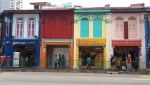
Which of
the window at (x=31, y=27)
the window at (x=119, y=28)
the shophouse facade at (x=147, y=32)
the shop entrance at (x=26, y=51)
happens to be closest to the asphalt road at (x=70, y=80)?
the shophouse facade at (x=147, y=32)

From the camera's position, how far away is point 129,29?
30.0 m

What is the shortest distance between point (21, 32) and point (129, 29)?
12567 millimetres

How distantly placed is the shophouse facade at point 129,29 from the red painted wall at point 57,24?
188 inches

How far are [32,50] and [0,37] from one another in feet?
15.3

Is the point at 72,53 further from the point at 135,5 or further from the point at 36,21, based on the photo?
the point at 135,5

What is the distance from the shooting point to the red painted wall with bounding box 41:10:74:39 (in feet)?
101

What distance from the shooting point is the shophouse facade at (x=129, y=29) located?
2945 centimetres

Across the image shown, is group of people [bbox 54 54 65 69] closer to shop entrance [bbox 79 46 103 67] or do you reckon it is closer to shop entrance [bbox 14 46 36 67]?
shop entrance [bbox 79 46 103 67]

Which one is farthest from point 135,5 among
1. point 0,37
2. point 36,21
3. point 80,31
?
point 0,37

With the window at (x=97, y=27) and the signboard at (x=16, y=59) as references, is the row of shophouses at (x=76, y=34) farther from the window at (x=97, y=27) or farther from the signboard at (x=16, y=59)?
the signboard at (x=16, y=59)

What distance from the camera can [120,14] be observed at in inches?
1184

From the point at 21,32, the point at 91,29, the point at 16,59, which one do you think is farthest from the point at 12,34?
the point at 91,29

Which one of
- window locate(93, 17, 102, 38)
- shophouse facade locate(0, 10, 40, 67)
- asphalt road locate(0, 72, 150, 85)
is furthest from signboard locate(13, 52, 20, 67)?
asphalt road locate(0, 72, 150, 85)

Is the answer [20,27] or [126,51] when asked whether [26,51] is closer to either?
[20,27]
